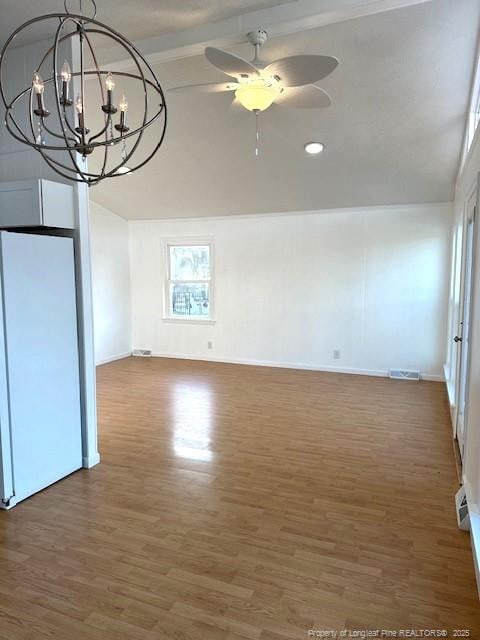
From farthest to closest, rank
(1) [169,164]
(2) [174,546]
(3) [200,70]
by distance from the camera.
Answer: (1) [169,164]
(3) [200,70]
(2) [174,546]

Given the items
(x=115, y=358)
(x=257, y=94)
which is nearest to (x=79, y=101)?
(x=257, y=94)

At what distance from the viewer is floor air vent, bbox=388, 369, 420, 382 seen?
5840 mm

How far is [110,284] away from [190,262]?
1343 mm

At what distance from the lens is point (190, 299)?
23.6 ft

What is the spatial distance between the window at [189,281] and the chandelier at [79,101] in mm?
2046

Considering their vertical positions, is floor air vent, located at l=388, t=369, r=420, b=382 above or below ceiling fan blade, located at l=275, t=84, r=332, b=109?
below

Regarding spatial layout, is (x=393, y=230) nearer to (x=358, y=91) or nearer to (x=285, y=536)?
(x=358, y=91)

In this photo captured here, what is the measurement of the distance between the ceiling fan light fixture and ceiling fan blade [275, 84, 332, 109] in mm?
69

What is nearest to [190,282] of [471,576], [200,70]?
[200,70]

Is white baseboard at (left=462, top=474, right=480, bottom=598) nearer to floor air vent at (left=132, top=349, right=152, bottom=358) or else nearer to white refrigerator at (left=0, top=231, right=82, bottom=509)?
white refrigerator at (left=0, top=231, right=82, bottom=509)

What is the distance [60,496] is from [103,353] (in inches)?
166

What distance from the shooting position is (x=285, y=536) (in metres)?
2.40

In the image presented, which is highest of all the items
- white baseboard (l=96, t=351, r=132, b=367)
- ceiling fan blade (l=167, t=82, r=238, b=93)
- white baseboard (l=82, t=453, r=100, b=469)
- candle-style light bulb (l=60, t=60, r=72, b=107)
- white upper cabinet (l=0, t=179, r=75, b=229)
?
ceiling fan blade (l=167, t=82, r=238, b=93)

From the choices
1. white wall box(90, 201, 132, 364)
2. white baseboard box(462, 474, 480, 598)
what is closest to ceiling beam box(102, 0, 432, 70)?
Result: white baseboard box(462, 474, 480, 598)
